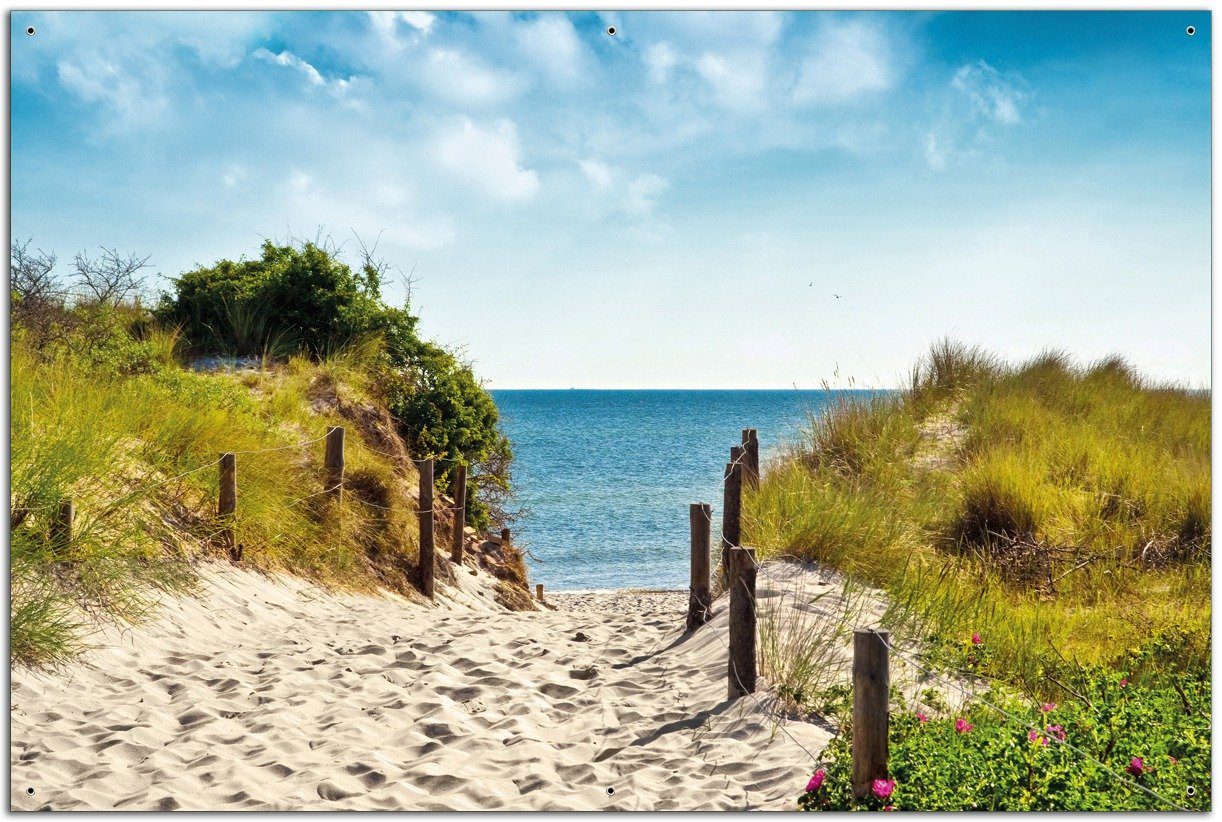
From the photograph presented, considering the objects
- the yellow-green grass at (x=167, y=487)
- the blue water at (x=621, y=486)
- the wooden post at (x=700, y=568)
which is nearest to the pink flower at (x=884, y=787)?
the wooden post at (x=700, y=568)

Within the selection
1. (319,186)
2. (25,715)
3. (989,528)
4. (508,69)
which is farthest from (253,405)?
(989,528)

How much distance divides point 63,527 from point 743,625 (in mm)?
4650

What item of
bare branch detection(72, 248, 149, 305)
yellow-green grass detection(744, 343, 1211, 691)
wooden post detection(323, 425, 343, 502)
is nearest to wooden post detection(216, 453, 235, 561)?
wooden post detection(323, 425, 343, 502)

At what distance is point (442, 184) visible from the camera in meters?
4.31

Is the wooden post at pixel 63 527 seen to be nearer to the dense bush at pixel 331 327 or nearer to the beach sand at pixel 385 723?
the beach sand at pixel 385 723

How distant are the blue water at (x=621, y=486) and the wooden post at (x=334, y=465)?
4481 mm

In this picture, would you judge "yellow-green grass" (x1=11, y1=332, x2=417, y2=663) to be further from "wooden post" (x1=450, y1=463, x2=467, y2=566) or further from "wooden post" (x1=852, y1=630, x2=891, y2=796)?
"wooden post" (x1=852, y1=630, x2=891, y2=796)

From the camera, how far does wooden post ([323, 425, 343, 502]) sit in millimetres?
9633

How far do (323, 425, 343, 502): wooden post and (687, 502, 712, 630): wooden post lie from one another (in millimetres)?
4311

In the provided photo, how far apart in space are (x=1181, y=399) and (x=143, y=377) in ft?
38.5

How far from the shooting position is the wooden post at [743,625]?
498 centimetres

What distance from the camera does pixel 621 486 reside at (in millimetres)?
43688

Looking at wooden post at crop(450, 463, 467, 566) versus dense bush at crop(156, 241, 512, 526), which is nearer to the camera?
wooden post at crop(450, 463, 467, 566)

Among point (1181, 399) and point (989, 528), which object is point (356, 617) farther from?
point (1181, 399)
